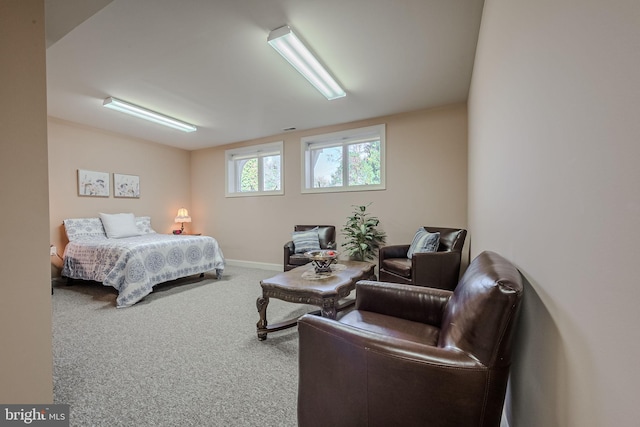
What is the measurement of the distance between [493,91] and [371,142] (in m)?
2.69

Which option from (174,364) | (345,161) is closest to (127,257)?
(174,364)

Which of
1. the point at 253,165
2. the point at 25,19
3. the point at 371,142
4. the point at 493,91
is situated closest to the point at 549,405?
the point at 493,91

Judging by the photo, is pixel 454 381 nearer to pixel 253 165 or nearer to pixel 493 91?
pixel 493 91

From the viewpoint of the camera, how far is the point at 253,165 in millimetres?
5441

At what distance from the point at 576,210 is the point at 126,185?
607 centimetres

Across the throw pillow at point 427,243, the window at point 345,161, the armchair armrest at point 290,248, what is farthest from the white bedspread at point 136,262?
the throw pillow at point 427,243

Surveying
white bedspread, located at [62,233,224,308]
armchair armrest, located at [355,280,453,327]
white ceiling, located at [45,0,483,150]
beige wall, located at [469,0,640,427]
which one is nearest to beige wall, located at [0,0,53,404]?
white ceiling, located at [45,0,483,150]

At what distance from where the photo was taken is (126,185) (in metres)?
4.89

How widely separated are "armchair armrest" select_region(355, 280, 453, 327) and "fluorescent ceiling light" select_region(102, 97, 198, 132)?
150 inches

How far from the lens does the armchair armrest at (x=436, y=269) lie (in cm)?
269

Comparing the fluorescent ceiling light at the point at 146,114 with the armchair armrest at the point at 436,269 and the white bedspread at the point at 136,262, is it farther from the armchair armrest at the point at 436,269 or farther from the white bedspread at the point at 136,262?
the armchair armrest at the point at 436,269

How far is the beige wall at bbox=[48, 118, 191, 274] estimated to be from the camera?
4.05 m

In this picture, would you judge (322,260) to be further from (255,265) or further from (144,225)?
(144,225)

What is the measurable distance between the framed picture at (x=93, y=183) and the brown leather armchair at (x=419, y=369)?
5.14 m
